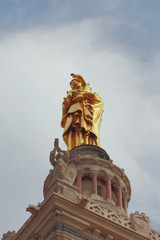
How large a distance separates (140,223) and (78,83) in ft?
58.0

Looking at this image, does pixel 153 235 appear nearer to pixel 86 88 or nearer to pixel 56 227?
pixel 56 227

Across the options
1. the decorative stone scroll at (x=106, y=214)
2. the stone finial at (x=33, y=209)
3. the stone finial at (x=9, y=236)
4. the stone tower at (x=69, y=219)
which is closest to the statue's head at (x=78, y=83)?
the stone tower at (x=69, y=219)

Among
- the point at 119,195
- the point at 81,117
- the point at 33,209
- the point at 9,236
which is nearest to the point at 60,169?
the point at 33,209

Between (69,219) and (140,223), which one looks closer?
(69,219)

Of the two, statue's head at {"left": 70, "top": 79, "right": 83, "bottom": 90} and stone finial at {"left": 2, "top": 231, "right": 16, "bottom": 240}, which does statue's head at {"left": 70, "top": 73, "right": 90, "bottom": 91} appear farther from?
stone finial at {"left": 2, "top": 231, "right": 16, "bottom": 240}

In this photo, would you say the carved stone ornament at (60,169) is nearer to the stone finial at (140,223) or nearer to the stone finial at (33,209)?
the stone finial at (33,209)

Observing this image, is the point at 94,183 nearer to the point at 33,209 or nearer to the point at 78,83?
the point at 33,209

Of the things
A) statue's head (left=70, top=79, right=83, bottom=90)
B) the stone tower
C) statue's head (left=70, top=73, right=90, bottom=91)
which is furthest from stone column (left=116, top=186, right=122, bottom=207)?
statue's head (left=70, top=79, right=83, bottom=90)

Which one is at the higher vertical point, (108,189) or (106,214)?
(108,189)

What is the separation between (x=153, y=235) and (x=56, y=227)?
5.18m

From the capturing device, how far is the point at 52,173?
26938 millimetres

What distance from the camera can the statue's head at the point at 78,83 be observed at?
138ft

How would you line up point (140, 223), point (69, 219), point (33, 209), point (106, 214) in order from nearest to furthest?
point (69, 219) → point (33, 209) → point (106, 214) → point (140, 223)

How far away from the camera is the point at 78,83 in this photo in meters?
42.2
